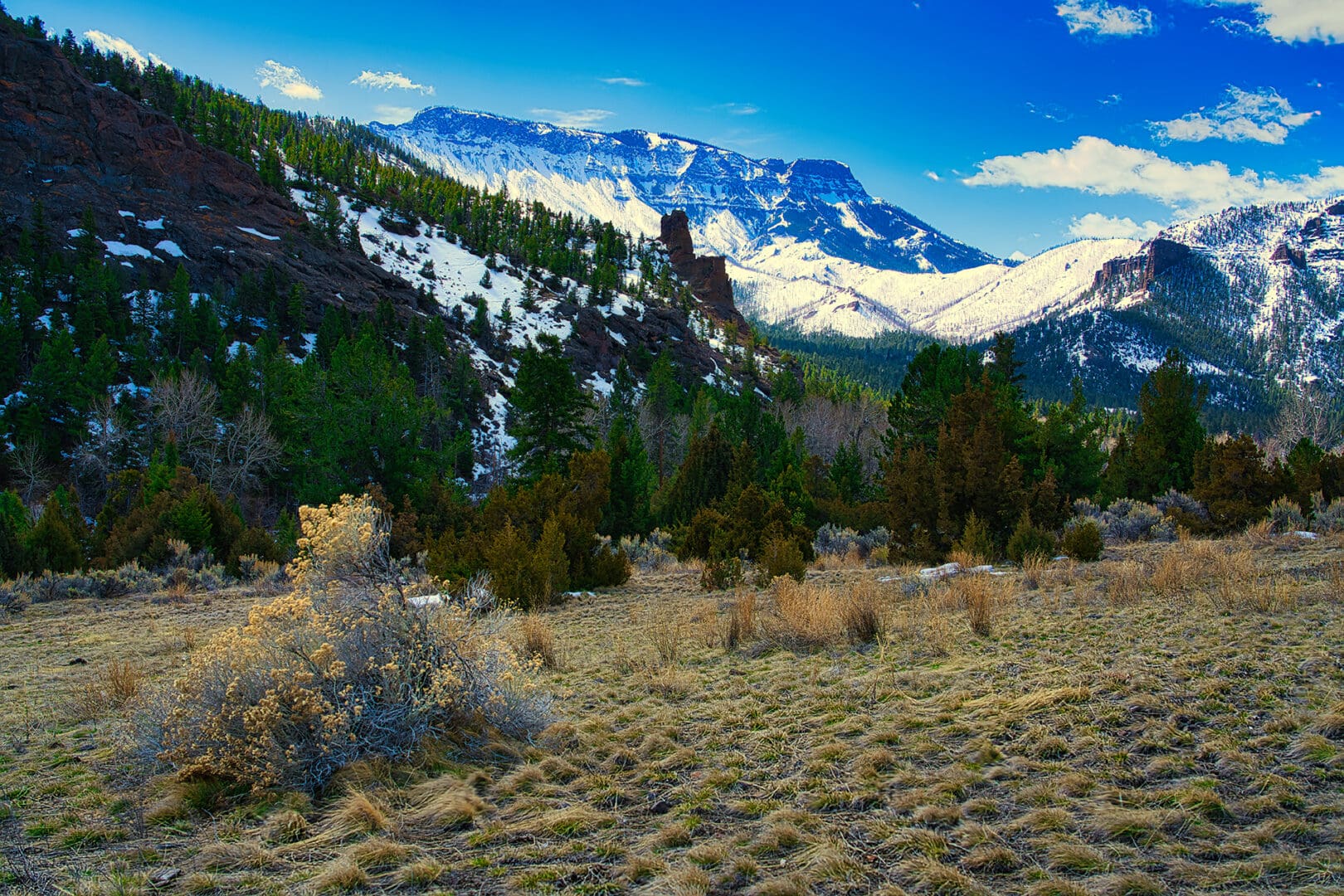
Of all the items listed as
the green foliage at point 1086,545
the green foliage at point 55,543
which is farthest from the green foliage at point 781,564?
the green foliage at point 55,543

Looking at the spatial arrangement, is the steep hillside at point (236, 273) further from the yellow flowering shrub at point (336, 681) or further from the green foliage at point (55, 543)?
the yellow flowering shrub at point (336, 681)

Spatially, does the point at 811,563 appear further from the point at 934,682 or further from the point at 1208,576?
the point at 934,682

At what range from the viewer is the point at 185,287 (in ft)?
179

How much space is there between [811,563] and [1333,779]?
1093 cm

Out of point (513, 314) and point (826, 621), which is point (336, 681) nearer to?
point (826, 621)

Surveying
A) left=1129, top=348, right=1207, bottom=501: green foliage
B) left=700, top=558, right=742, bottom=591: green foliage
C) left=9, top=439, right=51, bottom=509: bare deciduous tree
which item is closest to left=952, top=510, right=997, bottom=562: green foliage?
left=700, top=558, right=742, bottom=591: green foliage

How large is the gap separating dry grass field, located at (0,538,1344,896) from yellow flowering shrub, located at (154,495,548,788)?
0.64 feet

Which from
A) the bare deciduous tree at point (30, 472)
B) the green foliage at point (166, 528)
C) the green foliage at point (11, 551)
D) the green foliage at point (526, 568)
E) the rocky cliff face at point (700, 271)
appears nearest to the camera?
the green foliage at point (526, 568)

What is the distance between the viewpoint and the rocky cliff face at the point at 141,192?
207 ft

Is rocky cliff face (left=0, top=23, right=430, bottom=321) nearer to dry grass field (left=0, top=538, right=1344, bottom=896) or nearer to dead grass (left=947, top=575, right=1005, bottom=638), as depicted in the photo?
dead grass (left=947, top=575, right=1005, bottom=638)

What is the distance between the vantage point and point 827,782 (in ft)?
13.0

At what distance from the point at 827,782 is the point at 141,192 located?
290ft

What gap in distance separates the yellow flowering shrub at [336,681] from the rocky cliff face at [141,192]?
229 feet

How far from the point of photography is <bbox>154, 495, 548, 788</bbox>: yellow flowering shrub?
4.32m
